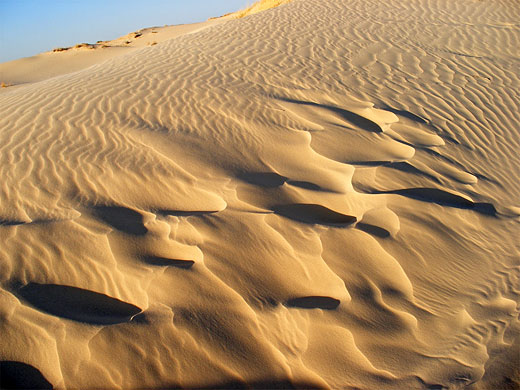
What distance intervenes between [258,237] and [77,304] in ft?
3.69

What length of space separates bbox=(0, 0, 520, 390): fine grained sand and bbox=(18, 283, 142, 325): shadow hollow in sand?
10 millimetres

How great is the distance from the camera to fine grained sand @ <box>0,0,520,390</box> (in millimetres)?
2010

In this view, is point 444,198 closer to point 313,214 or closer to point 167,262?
point 313,214

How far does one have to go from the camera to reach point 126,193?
118 inches

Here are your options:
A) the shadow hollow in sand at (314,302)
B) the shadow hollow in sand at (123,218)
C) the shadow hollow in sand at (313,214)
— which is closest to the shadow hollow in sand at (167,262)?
the shadow hollow in sand at (123,218)

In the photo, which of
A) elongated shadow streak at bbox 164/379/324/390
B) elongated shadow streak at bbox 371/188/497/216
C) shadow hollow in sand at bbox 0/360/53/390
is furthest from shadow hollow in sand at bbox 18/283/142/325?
elongated shadow streak at bbox 371/188/497/216

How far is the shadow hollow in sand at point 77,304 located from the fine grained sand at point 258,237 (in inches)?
0.4

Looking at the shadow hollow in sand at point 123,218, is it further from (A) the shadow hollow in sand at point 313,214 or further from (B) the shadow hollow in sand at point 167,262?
(A) the shadow hollow in sand at point 313,214

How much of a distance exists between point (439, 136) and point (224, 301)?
319 cm

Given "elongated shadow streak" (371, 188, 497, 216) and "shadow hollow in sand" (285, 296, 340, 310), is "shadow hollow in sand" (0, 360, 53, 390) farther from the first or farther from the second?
"elongated shadow streak" (371, 188, 497, 216)

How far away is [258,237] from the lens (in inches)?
104

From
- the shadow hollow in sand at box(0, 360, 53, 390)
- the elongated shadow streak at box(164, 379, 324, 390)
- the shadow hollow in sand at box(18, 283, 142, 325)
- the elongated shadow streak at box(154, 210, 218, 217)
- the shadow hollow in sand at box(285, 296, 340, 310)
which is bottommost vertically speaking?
the elongated shadow streak at box(164, 379, 324, 390)

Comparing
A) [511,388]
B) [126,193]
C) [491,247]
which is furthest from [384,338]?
[126,193]

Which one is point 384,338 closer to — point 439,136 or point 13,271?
point 13,271
